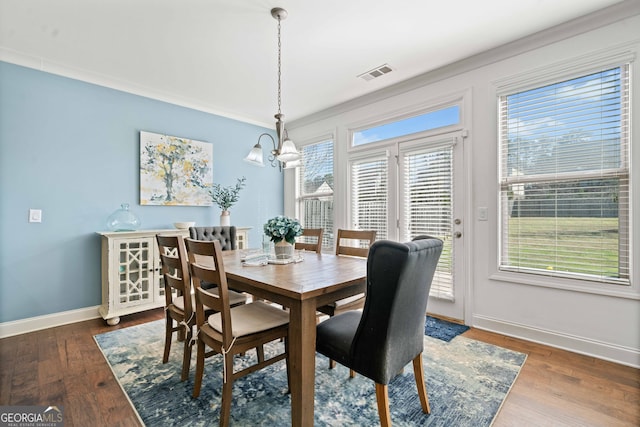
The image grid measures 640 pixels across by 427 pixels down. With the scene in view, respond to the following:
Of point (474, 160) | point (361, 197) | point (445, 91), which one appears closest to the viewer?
point (474, 160)

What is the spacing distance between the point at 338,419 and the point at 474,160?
8.25 ft

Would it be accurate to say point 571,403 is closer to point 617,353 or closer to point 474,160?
point 617,353

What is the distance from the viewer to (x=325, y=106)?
4188mm

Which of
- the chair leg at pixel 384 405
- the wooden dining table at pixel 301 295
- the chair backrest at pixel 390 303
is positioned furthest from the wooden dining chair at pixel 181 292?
the chair leg at pixel 384 405

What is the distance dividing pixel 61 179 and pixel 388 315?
3.47m

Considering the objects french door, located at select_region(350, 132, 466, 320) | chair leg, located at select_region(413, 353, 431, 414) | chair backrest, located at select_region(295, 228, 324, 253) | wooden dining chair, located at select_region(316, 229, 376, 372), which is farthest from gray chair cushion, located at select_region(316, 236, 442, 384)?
french door, located at select_region(350, 132, 466, 320)

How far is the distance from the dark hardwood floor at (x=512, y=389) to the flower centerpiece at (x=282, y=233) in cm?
124

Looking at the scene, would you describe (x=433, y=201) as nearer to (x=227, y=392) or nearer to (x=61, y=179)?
(x=227, y=392)

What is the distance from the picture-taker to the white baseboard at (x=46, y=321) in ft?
8.86

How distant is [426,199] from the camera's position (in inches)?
128

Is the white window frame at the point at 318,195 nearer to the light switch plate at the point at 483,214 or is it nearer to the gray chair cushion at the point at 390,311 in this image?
the light switch plate at the point at 483,214

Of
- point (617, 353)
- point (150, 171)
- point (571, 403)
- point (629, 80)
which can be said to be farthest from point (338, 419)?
point (150, 171)

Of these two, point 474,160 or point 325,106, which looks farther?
point 325,106

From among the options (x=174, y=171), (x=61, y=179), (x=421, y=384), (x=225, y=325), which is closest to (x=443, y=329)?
(x=421, y=384)
